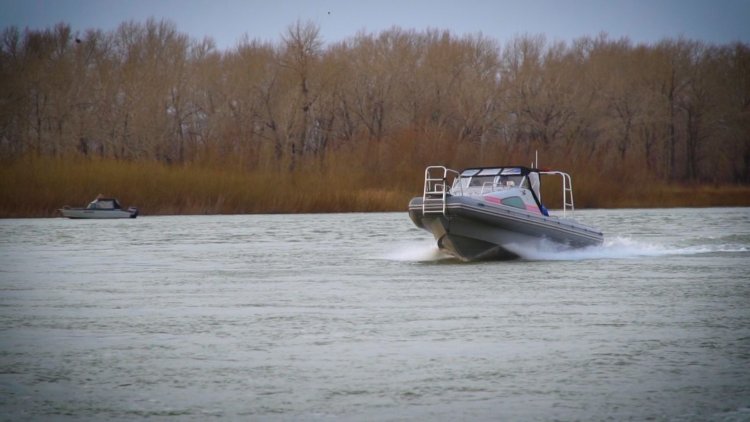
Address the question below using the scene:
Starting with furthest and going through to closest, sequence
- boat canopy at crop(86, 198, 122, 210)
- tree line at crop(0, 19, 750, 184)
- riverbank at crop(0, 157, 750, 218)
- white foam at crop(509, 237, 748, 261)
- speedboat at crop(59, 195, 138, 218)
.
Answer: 1. tree line at crop(0, 19, 750, 184)
2. boat canopy at crop(86, 198, 122, 210)
3. speedboat at crop(59, 195, 138, 218)
4. riverbank at crop(0, 157, 750, 218)
5. white foam at crop(509, 237, 748, 261)

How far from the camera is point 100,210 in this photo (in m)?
55.1

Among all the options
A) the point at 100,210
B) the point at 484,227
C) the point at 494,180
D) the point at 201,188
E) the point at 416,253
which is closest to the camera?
the point at 484,227

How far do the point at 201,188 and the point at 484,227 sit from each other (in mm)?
31016

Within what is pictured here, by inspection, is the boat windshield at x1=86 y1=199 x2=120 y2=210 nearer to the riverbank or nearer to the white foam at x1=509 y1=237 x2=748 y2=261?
the riverbank

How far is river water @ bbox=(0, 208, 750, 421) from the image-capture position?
1120cm

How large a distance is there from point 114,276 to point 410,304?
28.1 feet

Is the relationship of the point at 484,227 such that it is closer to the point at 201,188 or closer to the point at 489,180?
the point at 489,180

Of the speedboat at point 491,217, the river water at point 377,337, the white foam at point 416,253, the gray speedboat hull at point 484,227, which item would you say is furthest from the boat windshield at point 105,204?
the gray speedboat hull at point 484,227

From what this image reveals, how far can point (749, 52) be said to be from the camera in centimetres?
8725

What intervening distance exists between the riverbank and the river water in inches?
950

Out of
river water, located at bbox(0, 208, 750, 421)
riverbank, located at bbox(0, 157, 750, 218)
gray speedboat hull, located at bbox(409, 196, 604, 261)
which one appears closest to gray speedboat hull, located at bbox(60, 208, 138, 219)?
riverbank, located at bbox(0, 157, 750, 218)

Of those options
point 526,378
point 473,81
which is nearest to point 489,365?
point 526,378

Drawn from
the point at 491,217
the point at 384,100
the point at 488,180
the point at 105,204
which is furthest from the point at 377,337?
the point at 384,100

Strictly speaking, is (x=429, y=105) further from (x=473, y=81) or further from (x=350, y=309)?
(x=350, y=309)
